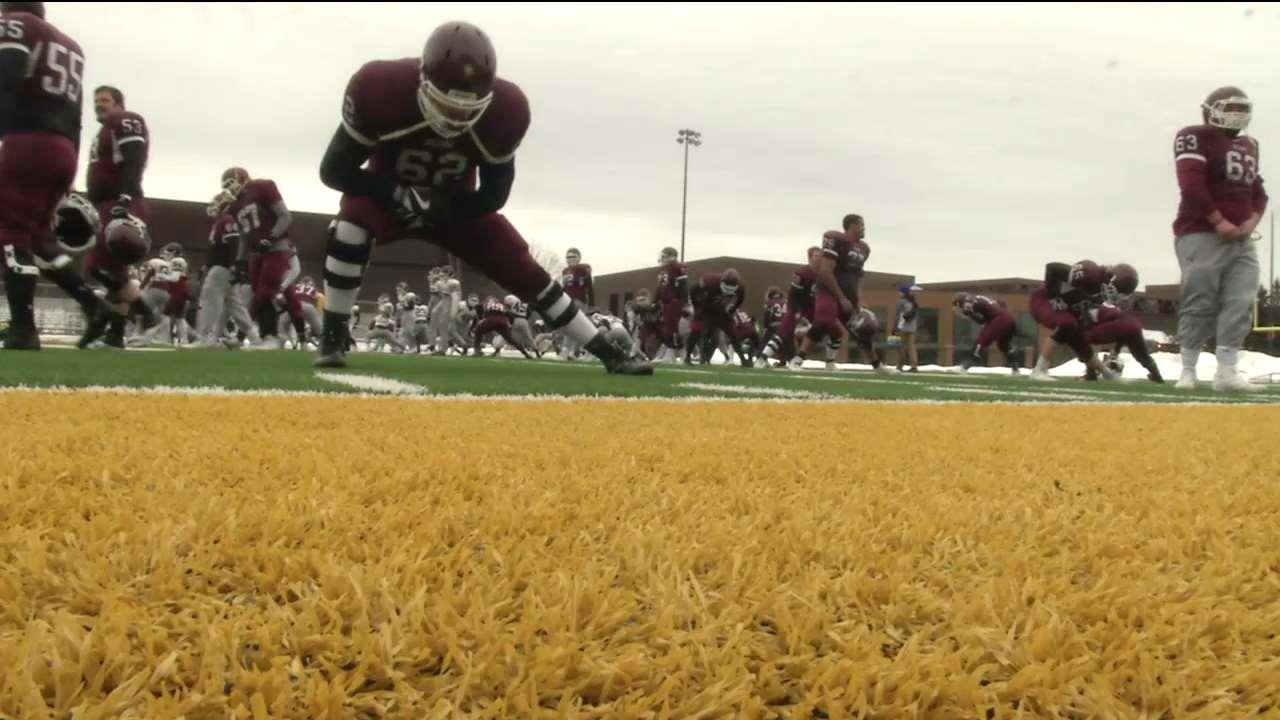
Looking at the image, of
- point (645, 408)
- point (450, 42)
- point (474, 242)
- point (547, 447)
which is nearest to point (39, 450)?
point (547, 447)

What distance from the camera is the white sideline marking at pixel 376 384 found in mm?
3850

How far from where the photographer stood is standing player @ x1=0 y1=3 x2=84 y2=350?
18.2 feet

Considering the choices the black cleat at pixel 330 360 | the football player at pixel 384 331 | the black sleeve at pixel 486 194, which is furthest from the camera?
the football player at pixel 384 331

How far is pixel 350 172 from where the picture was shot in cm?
512

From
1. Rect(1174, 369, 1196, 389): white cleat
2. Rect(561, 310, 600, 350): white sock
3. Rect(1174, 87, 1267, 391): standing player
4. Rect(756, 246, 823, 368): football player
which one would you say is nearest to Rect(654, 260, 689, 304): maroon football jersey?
Rect(756, 246, 823, 368): football player

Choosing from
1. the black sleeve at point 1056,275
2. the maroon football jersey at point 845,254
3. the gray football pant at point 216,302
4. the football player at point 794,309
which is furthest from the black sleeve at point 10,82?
the football player at point 794,309

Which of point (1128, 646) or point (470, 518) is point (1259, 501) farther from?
point (470, 518)

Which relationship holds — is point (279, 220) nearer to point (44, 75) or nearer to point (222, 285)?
point (222, 285)

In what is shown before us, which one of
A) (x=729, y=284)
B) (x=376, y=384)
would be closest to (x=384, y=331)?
(x=729, y=284)

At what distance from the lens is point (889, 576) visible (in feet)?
3.02

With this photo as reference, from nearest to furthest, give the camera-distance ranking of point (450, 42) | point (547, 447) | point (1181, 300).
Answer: point (547, 447) → point (450, 42) → point (1181, 300)

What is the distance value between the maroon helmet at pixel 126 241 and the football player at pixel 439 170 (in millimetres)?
2009

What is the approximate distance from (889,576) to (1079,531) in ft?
1.30

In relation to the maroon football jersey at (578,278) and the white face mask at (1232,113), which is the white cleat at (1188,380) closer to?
the white face mask at (1232,113)
